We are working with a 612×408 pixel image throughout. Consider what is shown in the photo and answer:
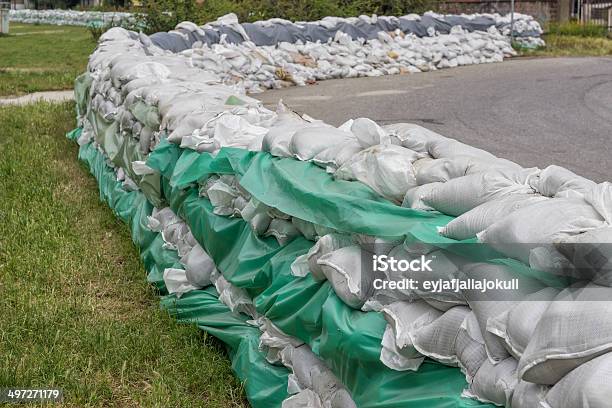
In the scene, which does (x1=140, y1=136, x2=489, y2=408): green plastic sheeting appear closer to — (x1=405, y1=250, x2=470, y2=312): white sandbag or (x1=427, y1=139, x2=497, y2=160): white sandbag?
(x1=405, y1=250, x2=470, y2=312): white sandbag

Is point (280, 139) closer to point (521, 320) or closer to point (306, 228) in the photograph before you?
point (306, 228)

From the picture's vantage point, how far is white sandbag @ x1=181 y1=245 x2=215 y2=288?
5.11m

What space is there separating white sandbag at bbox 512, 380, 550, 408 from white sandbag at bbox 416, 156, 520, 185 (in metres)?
1.06

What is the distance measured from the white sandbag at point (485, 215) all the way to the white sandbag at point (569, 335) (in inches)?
17.3

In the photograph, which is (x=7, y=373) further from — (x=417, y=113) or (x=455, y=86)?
(x=455, y=86)

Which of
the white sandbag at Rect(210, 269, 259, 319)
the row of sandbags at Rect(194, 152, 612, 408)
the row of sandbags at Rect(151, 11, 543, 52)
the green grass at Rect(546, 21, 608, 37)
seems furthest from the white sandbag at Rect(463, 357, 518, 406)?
the green grass at Rect(546, 21, 608, 37)

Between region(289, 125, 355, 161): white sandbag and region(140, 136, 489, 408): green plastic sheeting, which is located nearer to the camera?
region(140, 136, 489, 408): green plastic sheeting

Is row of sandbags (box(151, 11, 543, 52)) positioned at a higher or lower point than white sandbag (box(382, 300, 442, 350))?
lower

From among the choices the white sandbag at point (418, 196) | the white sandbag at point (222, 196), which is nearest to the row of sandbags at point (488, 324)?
the white sandbag at point (418, 196)

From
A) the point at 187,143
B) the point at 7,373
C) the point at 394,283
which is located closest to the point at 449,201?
the point at 394,283

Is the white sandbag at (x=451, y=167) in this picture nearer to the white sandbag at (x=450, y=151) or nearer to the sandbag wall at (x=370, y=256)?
the sandbag wall at (x=370, y=256)

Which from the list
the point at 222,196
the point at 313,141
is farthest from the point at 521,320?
the point at 222,196

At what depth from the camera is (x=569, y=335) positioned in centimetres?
224

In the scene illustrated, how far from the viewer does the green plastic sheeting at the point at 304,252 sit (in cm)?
299
